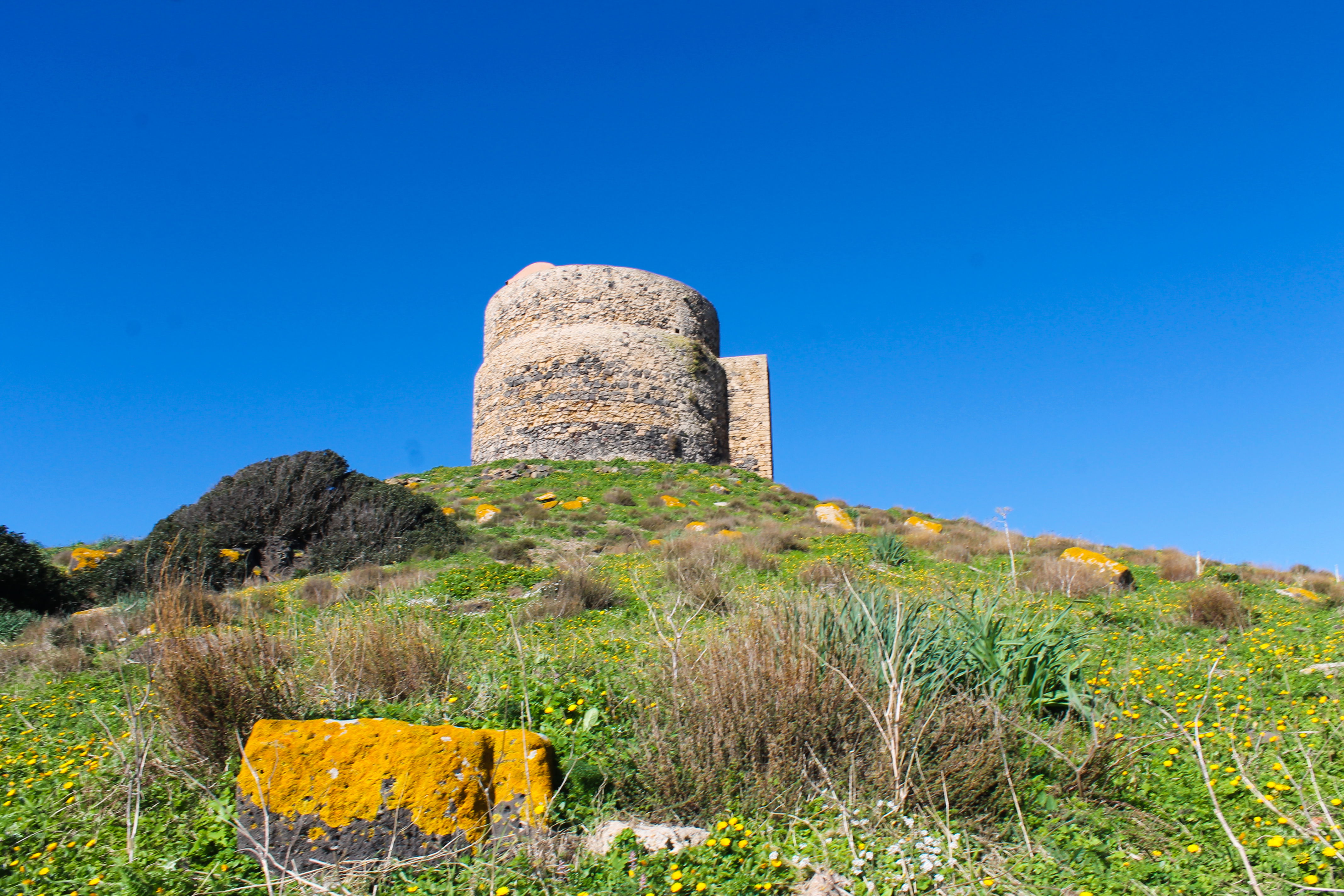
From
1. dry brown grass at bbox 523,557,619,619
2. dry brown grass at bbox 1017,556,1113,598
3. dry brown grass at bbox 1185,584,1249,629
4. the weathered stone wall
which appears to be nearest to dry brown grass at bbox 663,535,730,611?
dry brown grass at bbox 523,557,619,619

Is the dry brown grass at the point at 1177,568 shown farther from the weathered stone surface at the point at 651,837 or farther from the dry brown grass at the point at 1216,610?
the weathered stone surface at the point at 651,837

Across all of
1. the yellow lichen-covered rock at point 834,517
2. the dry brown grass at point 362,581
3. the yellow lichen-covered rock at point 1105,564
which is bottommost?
the dry brown grass at point 362,581

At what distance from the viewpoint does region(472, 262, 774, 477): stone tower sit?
21.8 metres

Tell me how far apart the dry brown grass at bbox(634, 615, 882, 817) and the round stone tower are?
17.7m

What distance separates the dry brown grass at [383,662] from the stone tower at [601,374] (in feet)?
54.1

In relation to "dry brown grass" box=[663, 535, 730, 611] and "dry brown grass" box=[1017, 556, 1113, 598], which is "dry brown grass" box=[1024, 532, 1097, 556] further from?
"dry brown grass" box=[663, 535, 730, 611]

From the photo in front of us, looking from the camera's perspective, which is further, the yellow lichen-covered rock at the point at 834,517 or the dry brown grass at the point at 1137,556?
the yellow lichen-covered rock at the point at 834,517

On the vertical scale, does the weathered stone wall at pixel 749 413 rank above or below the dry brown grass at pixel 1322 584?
above

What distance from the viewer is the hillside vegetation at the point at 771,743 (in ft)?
9.36

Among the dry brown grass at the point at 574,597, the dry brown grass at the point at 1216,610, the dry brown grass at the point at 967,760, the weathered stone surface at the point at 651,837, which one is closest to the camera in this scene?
the weathered stone surface at the point at 651,837

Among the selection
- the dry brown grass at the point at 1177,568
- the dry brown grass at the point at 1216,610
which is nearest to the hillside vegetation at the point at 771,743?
the dry brown grass at the point at 1216,610

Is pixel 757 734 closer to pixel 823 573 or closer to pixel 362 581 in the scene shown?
pixel 823 573

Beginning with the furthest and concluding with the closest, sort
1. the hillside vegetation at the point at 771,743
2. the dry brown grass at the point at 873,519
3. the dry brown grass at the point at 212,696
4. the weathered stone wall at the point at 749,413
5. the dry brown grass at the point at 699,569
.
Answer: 1. the weathered stone wall at the point at 749,413
2. the dry brown grass at the point at 873,519
3. the dry brown grass at the point at 699,569
4. the dry brown grass at the point at 212,696
5. the hillside vegetation at the point at 771,743

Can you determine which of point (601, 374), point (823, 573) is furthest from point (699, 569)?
point (601, 374)
